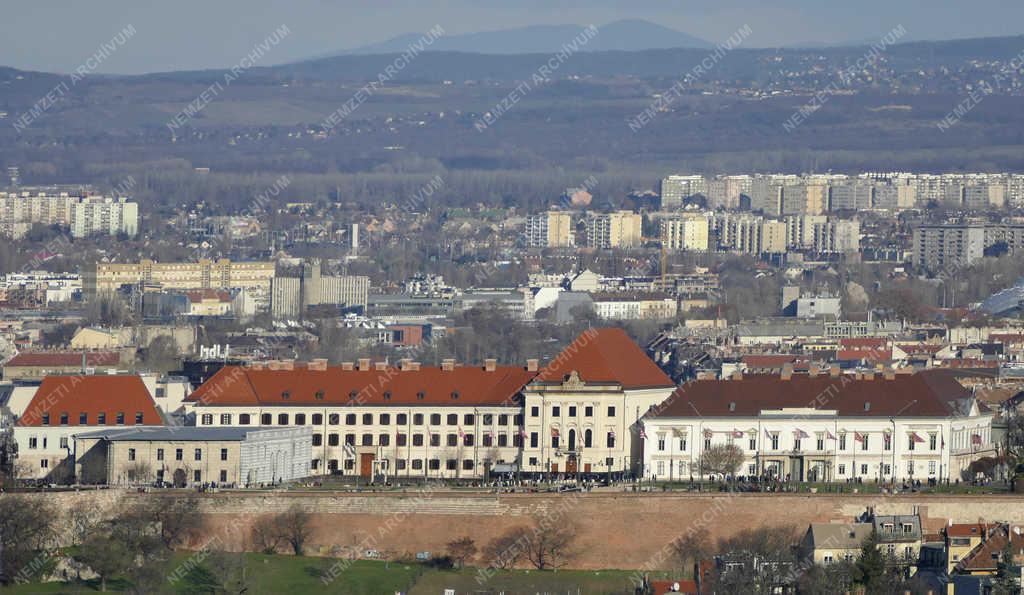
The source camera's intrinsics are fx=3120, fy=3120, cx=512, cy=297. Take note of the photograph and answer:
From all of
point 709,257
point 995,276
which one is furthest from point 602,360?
point 709,257

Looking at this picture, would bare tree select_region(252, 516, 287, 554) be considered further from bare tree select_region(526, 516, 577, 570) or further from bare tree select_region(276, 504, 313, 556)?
bare tree select_region(526, 516, 577, 570)

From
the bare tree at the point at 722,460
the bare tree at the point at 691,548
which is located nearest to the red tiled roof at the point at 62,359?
the bare tree at the point at 722,460

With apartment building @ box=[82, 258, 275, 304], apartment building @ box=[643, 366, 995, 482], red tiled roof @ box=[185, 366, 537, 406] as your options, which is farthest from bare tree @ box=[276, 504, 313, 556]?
apartment building @ box=[82, 258, 275, 304]

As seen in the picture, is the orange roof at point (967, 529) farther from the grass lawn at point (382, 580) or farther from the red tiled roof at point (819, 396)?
the red tiled roof at point (819, 396)

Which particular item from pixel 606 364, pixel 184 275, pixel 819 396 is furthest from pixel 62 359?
pixel 184 275

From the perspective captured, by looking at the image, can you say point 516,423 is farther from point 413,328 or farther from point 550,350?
point 413,328
